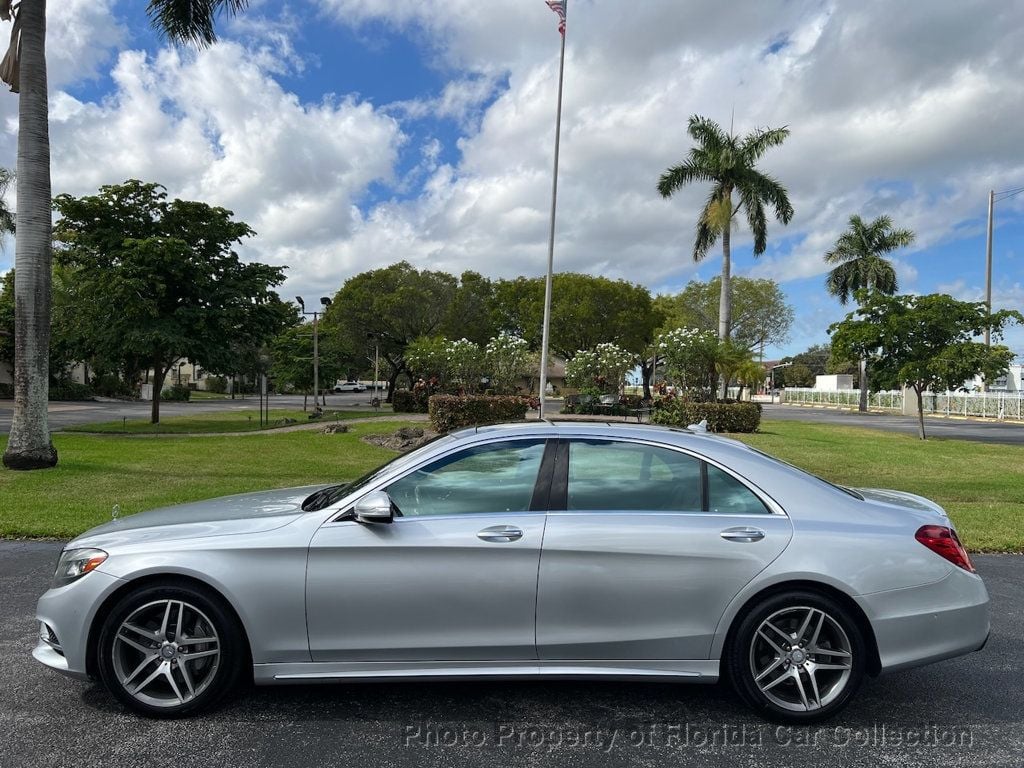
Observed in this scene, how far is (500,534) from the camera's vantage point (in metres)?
3.44

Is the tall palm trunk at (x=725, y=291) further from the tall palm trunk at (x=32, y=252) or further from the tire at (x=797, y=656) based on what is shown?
the tire at (x=797, y=656)

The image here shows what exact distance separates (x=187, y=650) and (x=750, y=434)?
2148cm

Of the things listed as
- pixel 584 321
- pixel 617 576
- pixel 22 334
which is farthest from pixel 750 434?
pixel 584 321

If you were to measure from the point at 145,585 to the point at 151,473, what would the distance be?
9.70 m

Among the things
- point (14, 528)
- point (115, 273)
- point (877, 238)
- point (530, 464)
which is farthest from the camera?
point (877, 238)

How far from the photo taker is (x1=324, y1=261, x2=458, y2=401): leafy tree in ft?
148

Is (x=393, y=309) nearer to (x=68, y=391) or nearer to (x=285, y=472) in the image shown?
(x=68, y=391)

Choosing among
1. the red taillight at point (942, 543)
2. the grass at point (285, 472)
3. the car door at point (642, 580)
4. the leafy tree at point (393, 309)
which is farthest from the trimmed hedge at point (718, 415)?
the leafy tree at point (393, 309)

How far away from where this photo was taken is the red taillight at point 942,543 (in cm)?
356

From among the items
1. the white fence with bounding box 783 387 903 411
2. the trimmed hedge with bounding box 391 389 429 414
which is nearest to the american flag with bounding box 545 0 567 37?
the trimmed hedge with bounding box 391 389 429 414

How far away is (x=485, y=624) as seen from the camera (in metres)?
3.44

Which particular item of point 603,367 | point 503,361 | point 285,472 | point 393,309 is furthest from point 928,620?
point 393,309

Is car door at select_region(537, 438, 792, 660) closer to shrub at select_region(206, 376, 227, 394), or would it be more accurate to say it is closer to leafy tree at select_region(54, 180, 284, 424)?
leafy tree at select_region(54, 180, 284, 424)

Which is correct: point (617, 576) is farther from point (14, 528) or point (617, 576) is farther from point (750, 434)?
point (750, 434)
